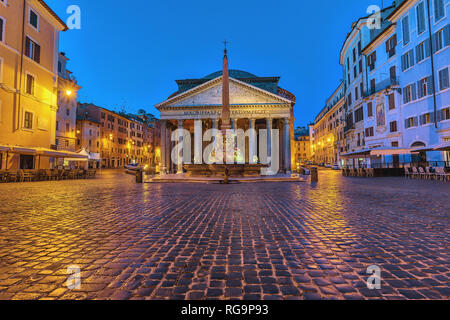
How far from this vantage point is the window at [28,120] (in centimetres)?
2020

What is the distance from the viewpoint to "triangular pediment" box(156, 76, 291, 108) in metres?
33.4

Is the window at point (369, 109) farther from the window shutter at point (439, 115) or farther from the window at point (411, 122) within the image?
the window shutter at point (439, 115)

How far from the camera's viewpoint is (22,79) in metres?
19.8

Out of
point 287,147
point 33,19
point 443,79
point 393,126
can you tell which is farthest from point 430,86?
point 33,19

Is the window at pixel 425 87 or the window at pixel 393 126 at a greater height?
the window at pixel 425 87

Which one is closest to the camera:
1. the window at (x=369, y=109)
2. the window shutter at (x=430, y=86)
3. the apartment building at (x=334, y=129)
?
the window shutter at (x=430, y=86)

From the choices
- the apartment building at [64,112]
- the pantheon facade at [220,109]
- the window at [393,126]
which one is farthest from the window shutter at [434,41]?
the apartment building at [64,112]

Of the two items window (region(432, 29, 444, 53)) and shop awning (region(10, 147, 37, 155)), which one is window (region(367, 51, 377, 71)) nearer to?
window (region(432, 29, 444, 53))

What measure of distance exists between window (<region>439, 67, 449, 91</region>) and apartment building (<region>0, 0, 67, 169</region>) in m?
32.0

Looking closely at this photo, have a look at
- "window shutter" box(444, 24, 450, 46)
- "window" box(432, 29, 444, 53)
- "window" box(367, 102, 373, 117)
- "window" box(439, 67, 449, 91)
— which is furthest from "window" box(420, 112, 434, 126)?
"window" box(367, 102, 373, 117)

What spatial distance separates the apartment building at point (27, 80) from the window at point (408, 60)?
1302 inches
